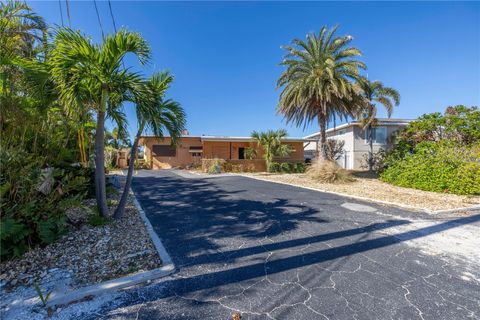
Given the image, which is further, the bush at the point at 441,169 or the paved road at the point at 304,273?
the bush at the point at 441,169

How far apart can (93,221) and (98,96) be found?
2.52 m

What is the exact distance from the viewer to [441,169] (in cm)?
893

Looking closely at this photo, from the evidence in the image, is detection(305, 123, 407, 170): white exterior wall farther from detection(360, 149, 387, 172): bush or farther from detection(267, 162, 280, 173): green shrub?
detection(267, 162, 280, 173): green shrub

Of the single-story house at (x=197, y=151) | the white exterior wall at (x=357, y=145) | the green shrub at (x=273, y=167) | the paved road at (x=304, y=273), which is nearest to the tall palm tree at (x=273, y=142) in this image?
the green shrub at (x=273, y=167)

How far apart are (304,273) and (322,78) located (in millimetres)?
12533

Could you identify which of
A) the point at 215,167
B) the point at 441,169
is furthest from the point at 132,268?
the point at 215,167

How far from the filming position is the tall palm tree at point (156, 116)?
13.5 ft

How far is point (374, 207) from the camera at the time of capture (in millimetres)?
6305

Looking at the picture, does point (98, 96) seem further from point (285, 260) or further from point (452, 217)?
point (452, 217)

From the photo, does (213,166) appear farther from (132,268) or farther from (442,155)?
(132,268)

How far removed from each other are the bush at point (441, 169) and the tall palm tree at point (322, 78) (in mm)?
4546

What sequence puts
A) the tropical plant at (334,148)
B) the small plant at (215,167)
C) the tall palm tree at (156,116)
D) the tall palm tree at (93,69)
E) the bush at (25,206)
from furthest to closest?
the tropical plant at (334,148), the small plant at (215,167), the tall palm tree at (156,116), the tall palm tree at (93,69), the bush at (25,206)

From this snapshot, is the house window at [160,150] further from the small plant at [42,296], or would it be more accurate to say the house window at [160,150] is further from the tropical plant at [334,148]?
the small plant at [42,296]

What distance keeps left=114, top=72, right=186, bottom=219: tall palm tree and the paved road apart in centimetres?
140
